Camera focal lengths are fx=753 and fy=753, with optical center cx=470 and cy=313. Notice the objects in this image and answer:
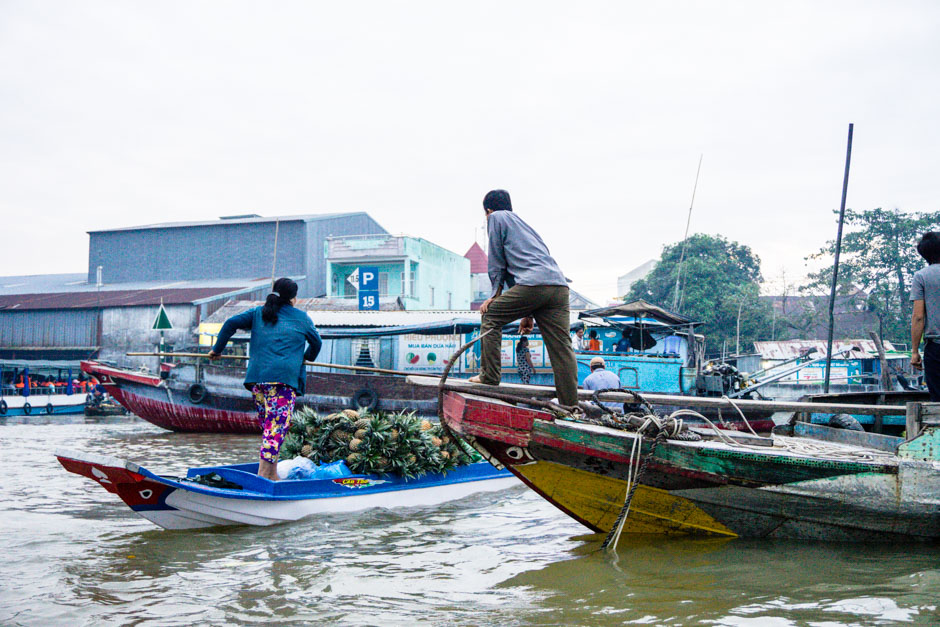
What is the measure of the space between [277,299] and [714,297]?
2993 centimetres

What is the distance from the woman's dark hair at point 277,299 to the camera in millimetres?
5422

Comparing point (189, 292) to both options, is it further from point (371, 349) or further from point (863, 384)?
point (863, 384)

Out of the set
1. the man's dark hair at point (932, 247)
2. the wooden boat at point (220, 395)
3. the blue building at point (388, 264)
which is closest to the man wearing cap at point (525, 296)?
the man's dark hair at point (932, 247)

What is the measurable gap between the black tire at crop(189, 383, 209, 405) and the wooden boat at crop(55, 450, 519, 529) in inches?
447

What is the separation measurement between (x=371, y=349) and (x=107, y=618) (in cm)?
1577

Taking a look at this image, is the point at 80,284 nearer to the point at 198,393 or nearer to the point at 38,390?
the point at 38,390

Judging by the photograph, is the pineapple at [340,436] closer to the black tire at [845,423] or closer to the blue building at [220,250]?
the black tire at [845,423]

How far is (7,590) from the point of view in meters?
3.83

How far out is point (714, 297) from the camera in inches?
1294

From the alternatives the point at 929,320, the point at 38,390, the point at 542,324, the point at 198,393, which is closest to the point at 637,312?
the point at 198,393

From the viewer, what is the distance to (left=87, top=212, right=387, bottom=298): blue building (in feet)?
102

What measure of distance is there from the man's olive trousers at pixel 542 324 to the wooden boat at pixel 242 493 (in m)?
Answer: 1.77

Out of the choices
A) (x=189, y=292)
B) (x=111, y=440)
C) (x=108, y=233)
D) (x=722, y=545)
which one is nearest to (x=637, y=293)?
(x=189, y=292)

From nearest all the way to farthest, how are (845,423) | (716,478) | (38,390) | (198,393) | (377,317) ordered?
(716,478)
(845,423)
(198,393)
(377,317)
(38,390)
